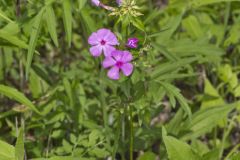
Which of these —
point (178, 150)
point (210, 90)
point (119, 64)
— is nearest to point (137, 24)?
point (119, 64)

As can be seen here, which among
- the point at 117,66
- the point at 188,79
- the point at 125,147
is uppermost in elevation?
the point at 188,79

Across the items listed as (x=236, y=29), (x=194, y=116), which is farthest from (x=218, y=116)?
(x=236, y=29)

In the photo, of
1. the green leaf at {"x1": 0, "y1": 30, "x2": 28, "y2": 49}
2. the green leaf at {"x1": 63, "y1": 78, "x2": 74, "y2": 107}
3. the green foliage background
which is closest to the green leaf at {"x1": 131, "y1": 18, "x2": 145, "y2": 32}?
the green foliage background

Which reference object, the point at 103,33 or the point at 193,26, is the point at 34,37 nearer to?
the point at 103,33

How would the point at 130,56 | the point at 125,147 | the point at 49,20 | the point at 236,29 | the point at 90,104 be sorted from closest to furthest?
the point at 130,56, the point at 49,20, the point at 125,147, the point at 90,104, the point at 236,29

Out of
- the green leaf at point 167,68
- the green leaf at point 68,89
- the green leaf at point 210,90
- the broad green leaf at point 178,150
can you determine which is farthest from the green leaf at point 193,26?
the broad green leaf at point 178,150

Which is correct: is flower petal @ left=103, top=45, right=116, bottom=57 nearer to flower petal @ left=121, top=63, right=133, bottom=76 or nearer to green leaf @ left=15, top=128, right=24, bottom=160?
flower petal @ left=121, top=63, right=133, bottom=76

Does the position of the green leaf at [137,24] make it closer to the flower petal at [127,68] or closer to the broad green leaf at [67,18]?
the flower petal at [127,68]

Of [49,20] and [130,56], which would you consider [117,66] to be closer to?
[130,56]
